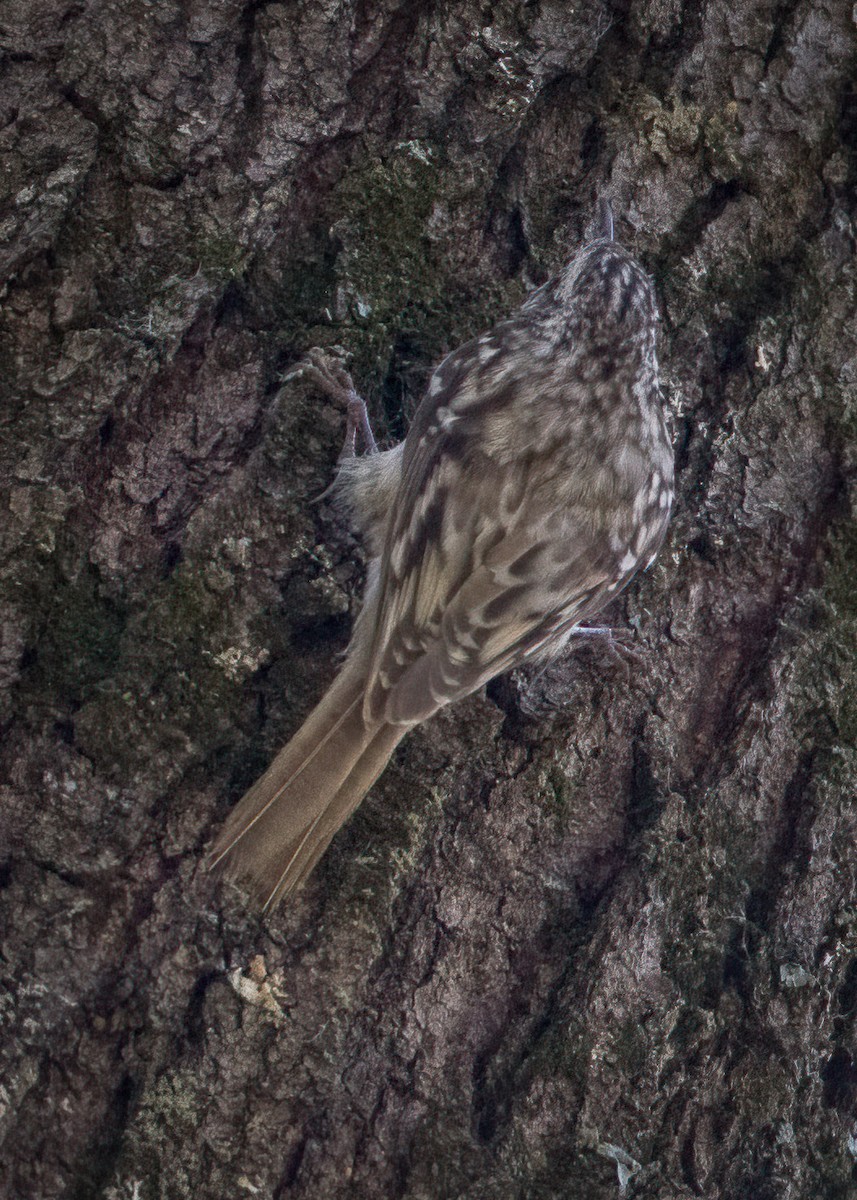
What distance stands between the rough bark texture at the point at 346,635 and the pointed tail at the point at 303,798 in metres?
0.06

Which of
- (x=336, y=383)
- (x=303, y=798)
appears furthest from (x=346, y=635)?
(x=336, y=383)

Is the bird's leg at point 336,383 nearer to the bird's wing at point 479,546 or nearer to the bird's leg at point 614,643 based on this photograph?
the bird's wing at point 479,546

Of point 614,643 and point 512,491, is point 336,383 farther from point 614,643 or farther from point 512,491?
point 614,643

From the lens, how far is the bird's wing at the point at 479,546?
2234 mm

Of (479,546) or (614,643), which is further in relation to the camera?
(479,546)

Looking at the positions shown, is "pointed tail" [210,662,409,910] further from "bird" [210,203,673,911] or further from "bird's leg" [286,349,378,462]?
"bird's leg" [286,349,378,462]

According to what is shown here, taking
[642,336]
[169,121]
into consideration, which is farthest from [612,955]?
[169,121]

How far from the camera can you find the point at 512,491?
2.33 metres

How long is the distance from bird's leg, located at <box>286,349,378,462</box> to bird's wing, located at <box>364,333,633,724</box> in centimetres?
21

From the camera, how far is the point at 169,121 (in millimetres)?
1932

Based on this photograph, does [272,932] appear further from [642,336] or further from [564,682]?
[642,336]

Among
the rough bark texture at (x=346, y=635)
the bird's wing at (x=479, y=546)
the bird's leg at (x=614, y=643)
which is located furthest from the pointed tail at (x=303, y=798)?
the bird's leg at (x=614, y=643)

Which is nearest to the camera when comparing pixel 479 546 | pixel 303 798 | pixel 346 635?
pixel 303 798

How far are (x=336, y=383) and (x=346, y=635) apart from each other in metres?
0.43
